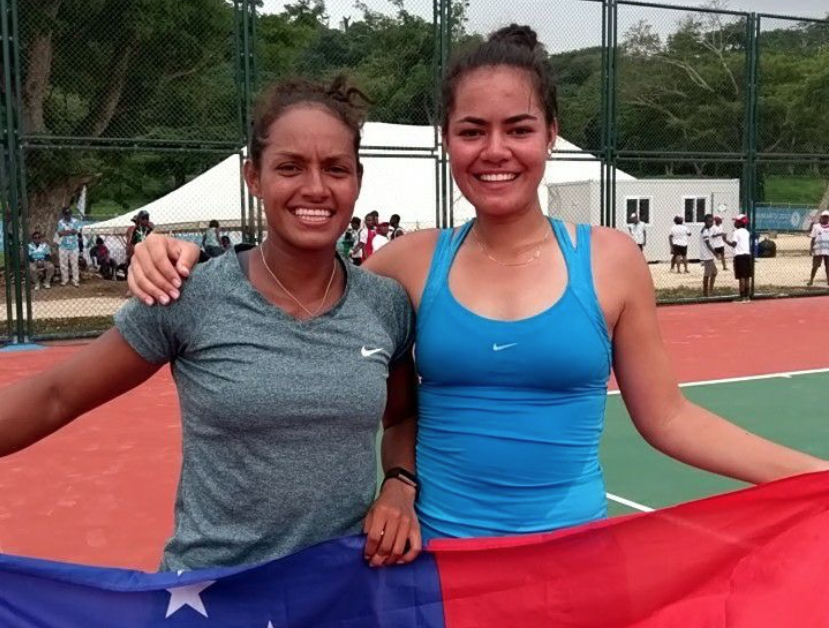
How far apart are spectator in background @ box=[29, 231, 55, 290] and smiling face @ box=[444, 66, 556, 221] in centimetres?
1897

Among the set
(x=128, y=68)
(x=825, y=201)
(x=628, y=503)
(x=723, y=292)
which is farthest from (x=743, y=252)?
(x=825, y=201)

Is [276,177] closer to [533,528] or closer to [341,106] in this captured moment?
[341,106]

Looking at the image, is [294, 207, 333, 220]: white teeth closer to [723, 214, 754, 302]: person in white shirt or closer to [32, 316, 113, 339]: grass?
[32, 316, 113, 339]: grass

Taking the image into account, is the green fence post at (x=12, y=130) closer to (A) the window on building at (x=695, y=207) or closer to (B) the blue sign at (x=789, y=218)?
(A) the window on building at (x=695, y=207)

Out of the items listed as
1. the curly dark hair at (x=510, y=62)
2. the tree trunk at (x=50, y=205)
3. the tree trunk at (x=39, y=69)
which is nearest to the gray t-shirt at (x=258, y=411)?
the curly dark hair at (x=510, y=62)

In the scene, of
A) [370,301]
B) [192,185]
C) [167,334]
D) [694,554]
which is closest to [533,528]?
[694,554]

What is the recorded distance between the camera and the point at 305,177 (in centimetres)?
201

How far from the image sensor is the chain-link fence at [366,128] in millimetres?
12875

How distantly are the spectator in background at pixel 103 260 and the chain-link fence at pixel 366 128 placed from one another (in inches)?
4.5

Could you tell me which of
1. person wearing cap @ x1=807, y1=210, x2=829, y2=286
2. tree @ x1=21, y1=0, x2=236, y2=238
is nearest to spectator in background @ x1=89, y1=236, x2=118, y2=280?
tree @ x1=21, y1=0, x2=236, y2=238

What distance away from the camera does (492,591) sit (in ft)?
7.48

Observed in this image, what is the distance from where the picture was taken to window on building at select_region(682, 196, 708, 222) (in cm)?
3008

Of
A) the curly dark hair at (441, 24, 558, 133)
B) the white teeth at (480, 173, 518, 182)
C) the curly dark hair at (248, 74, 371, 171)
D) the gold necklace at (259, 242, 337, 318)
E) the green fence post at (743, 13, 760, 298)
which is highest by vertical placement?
the green fence post at (743, 13, 760, 298)

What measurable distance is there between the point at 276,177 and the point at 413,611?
1070 millimetres
